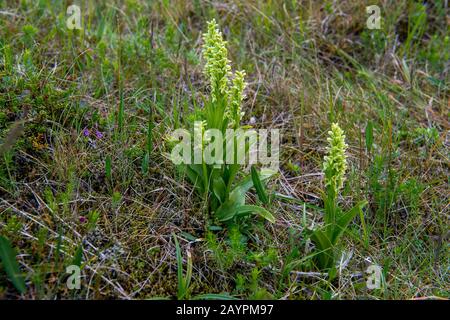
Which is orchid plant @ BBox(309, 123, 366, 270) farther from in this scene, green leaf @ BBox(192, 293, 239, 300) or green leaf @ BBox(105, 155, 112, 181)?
green leaf @ BBox(105, 155, 112, 181)

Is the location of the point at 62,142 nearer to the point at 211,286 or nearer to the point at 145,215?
the point at 145,215

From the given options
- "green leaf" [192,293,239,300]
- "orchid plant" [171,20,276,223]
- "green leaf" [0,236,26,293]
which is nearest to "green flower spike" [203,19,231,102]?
"orchid plant" [171,20,276,223]

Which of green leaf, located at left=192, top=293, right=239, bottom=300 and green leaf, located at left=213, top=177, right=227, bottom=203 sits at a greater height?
green leaf, located at left=213, top=177, right=227, bottom=203

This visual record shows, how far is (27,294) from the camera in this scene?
2398 millimetres

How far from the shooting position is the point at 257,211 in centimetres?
277

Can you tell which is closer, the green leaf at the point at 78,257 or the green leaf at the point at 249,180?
the green leaf at the point at 78,257

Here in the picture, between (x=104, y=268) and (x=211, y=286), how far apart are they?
1.74 ft

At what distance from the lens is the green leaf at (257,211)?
108 inches

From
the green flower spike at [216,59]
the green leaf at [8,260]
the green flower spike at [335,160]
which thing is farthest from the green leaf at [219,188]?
the green leaf at [8,260]

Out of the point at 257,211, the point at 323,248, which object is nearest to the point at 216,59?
the point at 257,211

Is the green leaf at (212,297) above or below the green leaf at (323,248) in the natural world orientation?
below

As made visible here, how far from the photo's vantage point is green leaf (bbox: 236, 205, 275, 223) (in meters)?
2.75

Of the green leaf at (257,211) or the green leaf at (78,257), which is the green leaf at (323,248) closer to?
the green leaf at (257,211)

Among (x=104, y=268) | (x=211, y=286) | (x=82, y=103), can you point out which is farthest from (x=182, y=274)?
(x=82, y=103)
